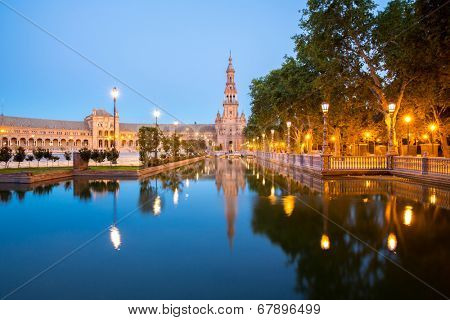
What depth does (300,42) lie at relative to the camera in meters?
31.3

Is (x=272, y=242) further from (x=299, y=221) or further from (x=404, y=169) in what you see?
(x=404, y=169)

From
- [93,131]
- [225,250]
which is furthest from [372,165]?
[93,131]

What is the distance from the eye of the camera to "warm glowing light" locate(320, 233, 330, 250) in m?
7.28

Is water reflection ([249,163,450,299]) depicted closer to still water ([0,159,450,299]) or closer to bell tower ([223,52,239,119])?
still water ([0,159,450,299])

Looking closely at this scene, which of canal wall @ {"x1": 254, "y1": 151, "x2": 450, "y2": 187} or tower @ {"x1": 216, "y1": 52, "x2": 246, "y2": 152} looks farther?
tower @ {"x1": 216, "y1": 52, "x2": 246, "y2": 152}

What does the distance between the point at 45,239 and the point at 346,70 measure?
27.5 metres

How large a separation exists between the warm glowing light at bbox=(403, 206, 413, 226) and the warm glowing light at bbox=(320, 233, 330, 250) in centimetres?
261

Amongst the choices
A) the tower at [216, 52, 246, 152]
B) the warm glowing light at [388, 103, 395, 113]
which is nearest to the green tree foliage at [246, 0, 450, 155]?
the warm glowing light at [388, 103, 395, 113]

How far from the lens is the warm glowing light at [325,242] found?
23.9 ft

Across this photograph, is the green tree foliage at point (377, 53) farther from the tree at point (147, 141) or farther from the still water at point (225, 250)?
the tree at point (147, 141)

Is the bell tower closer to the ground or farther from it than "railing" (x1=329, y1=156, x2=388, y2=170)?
farther from it

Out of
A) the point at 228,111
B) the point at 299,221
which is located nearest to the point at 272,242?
the point at 299,221

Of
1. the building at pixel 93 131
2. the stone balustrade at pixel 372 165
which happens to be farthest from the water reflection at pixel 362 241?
the building at pixel 93 131

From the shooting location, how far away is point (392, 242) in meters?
7.56
